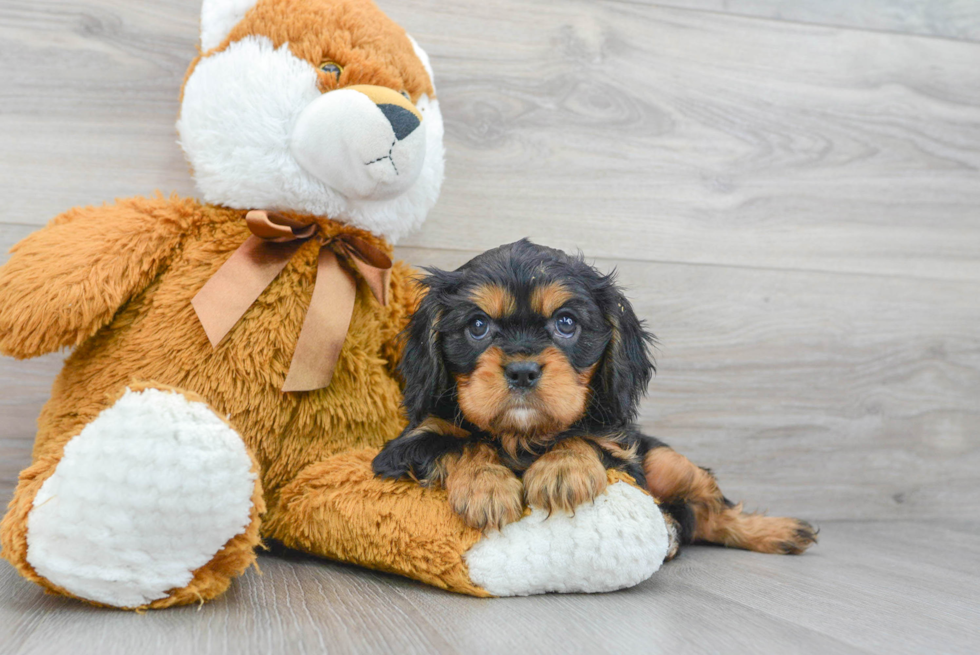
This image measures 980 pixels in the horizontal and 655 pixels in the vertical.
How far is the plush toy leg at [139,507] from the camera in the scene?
1106 millimetres

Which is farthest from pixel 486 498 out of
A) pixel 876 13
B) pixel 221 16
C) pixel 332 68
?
pixel 876 13

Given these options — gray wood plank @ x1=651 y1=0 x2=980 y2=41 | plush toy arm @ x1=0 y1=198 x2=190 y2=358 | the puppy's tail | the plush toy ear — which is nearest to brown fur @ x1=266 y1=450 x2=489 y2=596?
plush toy arm @ x1=0 y1=198 x2=190 y2=358

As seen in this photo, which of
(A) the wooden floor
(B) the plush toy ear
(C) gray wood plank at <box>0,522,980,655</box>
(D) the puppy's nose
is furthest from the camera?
(A) the wooden floor

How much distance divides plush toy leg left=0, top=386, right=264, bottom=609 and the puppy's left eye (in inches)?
23.4

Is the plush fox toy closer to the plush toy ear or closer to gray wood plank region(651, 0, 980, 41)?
the plush toy ear

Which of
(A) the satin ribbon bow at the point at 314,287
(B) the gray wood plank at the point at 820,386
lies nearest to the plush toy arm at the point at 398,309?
(A) the satin ribbon bow at the point at 314,287

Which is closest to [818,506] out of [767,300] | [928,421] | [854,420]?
[854,420]

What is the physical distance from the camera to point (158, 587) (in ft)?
3.76

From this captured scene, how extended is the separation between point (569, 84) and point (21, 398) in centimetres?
168

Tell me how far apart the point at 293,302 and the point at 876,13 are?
2072 mm

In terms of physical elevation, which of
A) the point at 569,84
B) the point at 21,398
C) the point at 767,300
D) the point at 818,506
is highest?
the point at 569,84

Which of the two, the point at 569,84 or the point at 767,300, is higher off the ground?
the point at 569,84

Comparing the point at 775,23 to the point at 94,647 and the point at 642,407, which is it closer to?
the point at 642,407

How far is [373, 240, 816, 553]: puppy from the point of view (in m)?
1.31
